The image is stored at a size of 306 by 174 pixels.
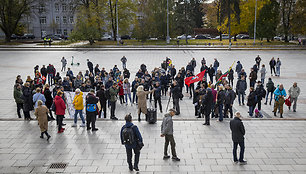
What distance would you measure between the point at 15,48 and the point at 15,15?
468 inches

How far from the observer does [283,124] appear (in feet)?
37.8

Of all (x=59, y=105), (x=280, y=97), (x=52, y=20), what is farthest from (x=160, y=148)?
(x=52, y=20)

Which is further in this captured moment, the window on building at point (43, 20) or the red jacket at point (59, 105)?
the window on building at point (43, 20)

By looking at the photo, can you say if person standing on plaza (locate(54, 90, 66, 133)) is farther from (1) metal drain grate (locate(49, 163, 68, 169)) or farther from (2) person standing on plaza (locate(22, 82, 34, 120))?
(1) metal drain grate (locate(49, 163, 68, 169))

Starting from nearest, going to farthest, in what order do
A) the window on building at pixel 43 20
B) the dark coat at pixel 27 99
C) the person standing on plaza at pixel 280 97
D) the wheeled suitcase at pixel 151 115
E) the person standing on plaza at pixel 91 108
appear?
1. the person standing on plaza at pixel 91 108
2. the wheeled suitcase at pixel 151 115
3. the dark coat at pixel 27 99
4. the person standing on plaza at pixel 280 97
5. the window on building at pixel 43 20

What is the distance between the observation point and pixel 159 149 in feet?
30.8

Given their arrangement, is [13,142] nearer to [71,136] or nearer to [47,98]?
[71,136]

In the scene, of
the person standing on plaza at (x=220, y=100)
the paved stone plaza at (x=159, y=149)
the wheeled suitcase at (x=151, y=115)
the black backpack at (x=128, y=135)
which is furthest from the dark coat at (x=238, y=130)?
the wheeled suitcase at (x=151, y=115)

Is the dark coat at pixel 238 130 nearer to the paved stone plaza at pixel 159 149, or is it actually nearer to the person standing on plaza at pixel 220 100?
the paved stone plaza at pixel 159 149

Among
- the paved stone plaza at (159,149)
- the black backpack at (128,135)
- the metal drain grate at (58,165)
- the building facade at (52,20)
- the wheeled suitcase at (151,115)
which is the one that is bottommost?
the metal drain grate at (58,165)

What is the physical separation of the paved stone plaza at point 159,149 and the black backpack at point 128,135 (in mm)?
1039

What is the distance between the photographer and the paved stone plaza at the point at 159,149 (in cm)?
823

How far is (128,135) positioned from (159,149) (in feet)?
6.88

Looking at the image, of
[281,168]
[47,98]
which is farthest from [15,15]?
[281,168]
